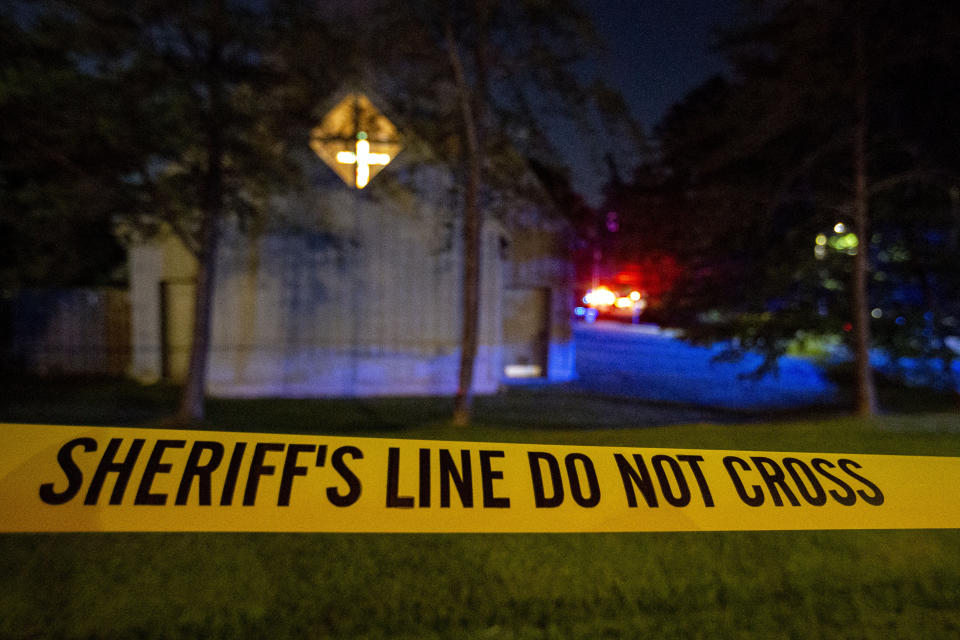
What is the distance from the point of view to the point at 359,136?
10328mm

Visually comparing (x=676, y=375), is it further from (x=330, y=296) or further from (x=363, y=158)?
(x=363, y=158)

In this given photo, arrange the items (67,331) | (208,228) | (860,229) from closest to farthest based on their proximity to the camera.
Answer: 1. (208,228)
2. (860,229)
3. (67,331)

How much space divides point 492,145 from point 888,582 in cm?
794

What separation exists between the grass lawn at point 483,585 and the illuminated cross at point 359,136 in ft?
23.6

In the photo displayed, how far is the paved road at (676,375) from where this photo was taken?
16953mm

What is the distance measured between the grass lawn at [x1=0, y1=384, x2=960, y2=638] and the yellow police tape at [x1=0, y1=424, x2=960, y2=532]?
0.94 ft

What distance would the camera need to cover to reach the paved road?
17.0 metres

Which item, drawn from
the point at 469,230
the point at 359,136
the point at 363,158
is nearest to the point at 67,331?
the point at 363,158

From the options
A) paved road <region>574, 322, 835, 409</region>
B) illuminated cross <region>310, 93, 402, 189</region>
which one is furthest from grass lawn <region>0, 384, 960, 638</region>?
paved road <region>574, 322, 835, 409</region>

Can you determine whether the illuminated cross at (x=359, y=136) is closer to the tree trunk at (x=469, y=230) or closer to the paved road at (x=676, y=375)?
the tree trunk at (x=469, y=230)

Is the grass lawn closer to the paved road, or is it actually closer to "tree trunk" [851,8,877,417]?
"tree trunk" [851,8,877,417]

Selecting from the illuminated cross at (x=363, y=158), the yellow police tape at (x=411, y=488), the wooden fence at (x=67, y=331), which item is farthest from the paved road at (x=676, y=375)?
the yellow police tape at (x=411, y=488)

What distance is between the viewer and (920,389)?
1644 centimetres

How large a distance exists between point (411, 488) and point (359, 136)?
24.4 feet
